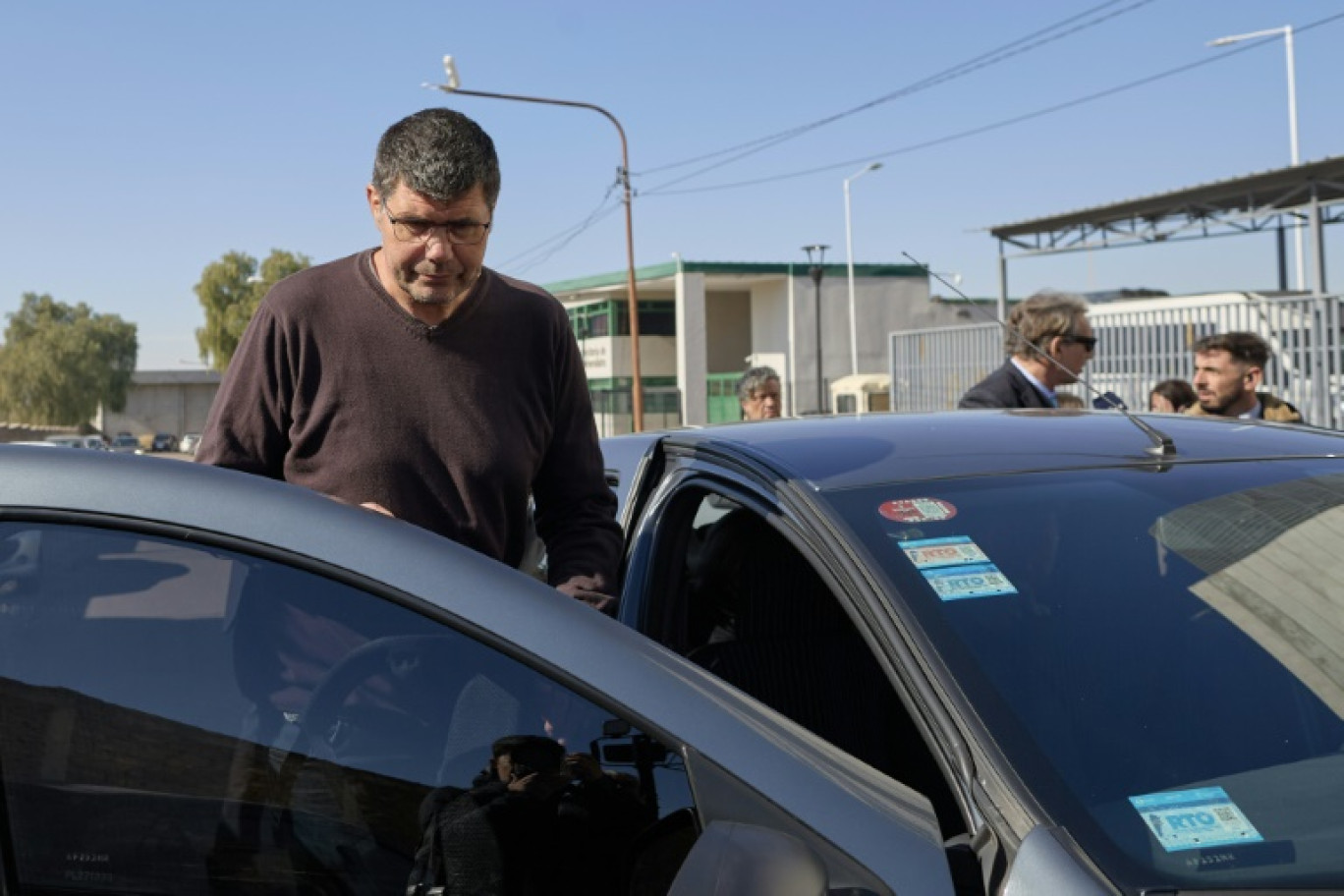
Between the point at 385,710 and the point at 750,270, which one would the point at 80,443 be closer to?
the point at 385,710

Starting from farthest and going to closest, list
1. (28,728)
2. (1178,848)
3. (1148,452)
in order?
1. (1148,452)
2. (1178,848)
3. (28,728)

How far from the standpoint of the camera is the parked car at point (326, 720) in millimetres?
1380

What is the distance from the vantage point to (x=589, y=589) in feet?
7.89

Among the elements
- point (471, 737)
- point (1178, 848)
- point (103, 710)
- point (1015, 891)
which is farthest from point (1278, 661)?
point (103, 710)

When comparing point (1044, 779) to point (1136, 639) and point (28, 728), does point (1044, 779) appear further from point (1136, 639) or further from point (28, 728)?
point (28, 728)

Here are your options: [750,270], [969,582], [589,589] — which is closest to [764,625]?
[589,589]

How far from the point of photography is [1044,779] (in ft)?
5.44

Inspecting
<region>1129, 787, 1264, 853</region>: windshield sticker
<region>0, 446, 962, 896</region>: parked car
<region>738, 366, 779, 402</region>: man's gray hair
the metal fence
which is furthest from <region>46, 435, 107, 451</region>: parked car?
the metal fence

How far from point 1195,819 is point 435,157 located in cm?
154

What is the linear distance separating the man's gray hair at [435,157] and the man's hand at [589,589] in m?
0.68

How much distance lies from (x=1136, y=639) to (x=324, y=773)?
1155 mm

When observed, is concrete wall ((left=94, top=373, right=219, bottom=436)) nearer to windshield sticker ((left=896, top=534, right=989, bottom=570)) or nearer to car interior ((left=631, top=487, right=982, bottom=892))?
car interior ((left=631, top=487, right=982, bottom=892))

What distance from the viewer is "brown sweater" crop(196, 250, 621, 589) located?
246 cm

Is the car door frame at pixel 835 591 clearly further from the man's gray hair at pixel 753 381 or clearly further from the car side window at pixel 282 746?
the man's gray hair at pixel 753 381
